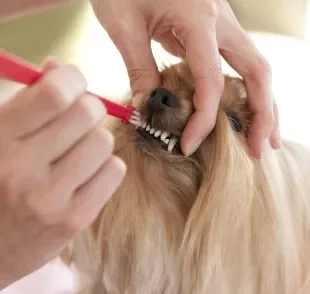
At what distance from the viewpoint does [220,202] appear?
2.88 ft

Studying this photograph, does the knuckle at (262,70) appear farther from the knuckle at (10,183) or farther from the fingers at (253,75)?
the knuckle at (10,183)

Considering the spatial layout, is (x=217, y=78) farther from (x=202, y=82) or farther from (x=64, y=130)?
(x=64, y=130)

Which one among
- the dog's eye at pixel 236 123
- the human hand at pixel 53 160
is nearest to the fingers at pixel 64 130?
the human hand at pixel 53 160

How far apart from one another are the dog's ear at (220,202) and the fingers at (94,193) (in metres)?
0.28

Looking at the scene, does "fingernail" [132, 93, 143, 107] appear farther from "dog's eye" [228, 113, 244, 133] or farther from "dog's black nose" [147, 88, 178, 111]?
"dog's eye" [228, 113, 244, 133]

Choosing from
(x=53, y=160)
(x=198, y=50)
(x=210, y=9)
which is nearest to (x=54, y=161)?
(x=53, y=160)

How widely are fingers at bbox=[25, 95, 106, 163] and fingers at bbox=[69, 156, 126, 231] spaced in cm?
5

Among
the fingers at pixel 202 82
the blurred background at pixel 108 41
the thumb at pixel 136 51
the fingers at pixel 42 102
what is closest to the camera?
the fingers at pixel 42 102

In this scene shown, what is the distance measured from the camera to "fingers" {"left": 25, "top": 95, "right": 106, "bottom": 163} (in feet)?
1.86

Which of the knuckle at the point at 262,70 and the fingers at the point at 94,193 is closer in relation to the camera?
the fingers at the point at 94,193

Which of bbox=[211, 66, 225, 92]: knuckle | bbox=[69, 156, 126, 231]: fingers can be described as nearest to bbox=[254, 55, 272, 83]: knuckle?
bbox=[211, 66, 225, 92]: knuckle

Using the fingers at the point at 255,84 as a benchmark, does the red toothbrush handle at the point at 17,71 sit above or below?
above

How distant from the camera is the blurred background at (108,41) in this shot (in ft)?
5.62

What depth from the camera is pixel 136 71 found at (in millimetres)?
995
